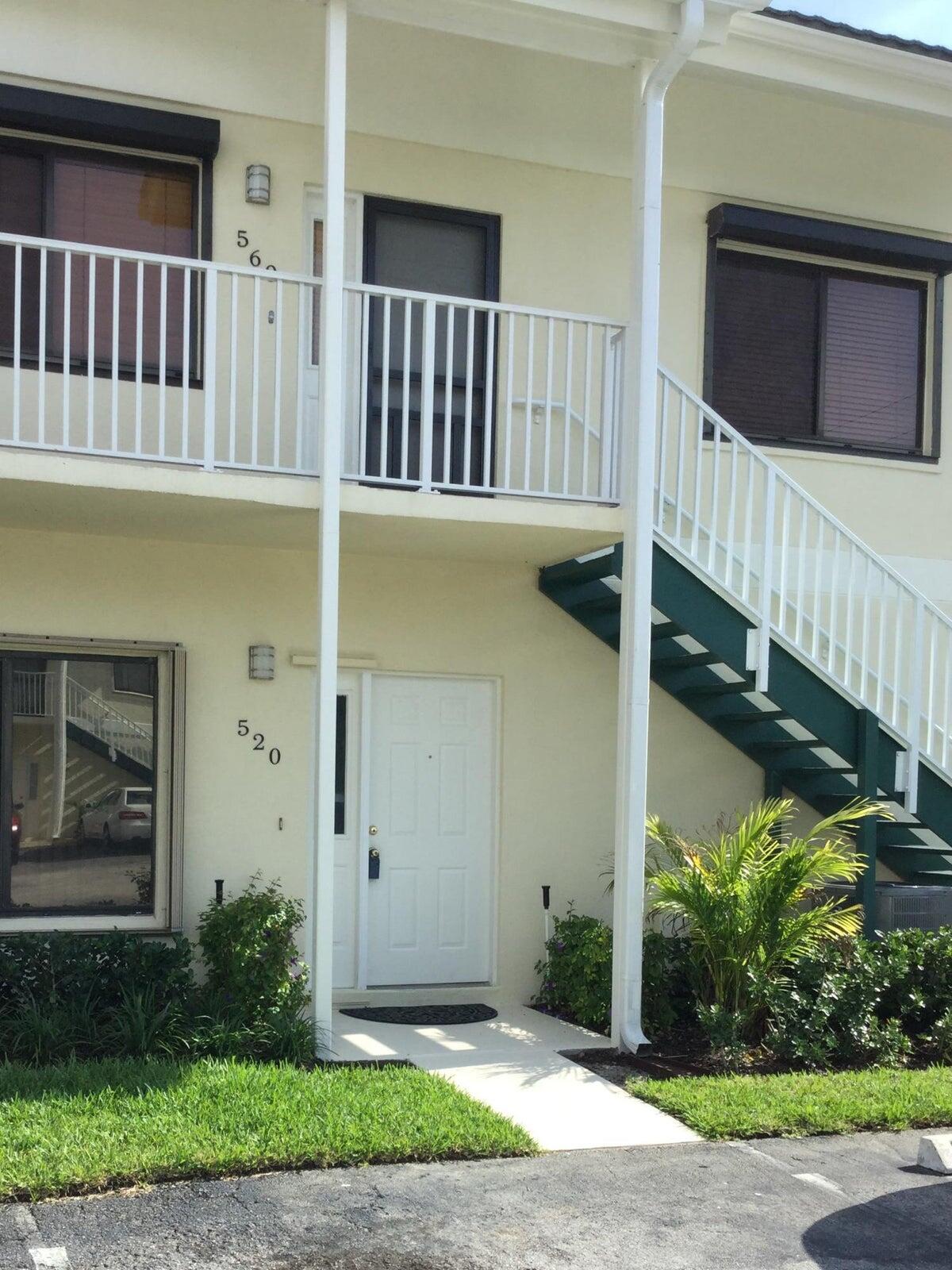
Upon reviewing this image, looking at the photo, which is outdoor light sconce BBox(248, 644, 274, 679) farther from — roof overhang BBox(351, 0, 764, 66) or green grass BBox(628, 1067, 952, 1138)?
roof overhang BBox(351, 0, 764, 66)

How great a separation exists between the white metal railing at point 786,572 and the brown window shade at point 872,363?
3.37ft

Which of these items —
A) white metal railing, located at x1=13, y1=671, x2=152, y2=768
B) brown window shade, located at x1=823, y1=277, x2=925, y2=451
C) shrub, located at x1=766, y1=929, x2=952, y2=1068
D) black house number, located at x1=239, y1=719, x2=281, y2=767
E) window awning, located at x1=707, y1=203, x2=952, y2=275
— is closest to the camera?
shrub, located at x1=766, y1=929, x2=952, y2=1068

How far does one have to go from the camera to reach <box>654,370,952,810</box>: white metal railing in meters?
8.20

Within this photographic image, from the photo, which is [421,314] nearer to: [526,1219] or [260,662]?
[260,662]

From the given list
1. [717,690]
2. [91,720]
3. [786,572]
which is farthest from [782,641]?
[91,720]

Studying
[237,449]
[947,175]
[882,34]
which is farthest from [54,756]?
[947,175]

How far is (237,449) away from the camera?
8578 millimetres

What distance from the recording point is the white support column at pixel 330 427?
7.30 metres

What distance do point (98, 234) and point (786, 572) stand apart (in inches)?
188

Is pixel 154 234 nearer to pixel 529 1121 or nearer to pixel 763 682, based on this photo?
pixel 763 682

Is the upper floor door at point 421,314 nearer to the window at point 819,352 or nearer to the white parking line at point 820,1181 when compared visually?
the window at point 819,352

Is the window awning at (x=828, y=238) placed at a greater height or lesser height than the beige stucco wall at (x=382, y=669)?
greater

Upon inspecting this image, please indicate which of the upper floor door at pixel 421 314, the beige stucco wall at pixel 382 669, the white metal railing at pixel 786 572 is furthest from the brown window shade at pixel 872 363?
the upper floor door at pixel 421 314

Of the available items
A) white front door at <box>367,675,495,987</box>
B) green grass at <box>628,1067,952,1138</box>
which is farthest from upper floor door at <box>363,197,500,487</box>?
green grass at <box>628,1067,952,1138</box>
